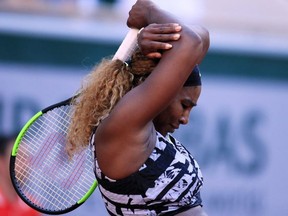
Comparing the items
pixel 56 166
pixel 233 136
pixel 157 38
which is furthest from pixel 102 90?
pixel 233 136

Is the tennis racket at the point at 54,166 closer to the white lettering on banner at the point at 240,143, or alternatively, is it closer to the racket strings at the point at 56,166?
the racket strings at the point at 56,166

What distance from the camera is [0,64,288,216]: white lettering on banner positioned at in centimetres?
656

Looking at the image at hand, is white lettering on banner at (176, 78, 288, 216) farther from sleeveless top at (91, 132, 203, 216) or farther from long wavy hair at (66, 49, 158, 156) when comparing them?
sleeveless top at (91, 132, 203, 216)

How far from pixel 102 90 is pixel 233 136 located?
3754mm

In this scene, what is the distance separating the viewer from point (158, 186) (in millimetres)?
3035

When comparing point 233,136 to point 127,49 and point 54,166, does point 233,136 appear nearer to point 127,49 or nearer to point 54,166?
point 54,166

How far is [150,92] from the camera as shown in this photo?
9.57ft

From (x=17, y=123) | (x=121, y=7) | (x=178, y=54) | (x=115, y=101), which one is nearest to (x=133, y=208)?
(x=115, y=101)

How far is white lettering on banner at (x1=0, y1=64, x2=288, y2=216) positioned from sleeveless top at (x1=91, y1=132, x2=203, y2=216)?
3.47 m

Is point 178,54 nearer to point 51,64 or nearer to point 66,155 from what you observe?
point 66,155

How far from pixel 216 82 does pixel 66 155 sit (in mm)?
3363

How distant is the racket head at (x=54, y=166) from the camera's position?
356 cm

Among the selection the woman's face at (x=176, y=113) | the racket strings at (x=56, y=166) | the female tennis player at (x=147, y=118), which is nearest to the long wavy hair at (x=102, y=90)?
the female tennis player at (x=147, y=118)

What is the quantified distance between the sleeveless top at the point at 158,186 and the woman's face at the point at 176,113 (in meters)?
0.10
